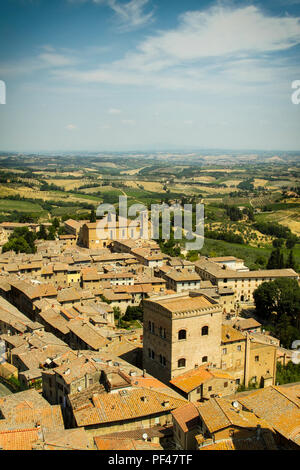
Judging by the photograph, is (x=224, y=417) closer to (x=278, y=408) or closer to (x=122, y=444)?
(x=122, y=444)

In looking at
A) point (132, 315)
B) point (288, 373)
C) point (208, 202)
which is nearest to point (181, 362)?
point (288, 373)

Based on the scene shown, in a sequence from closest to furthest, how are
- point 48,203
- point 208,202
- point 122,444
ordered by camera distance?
1. point 122,444
2. point 48,203
3. point 208,202

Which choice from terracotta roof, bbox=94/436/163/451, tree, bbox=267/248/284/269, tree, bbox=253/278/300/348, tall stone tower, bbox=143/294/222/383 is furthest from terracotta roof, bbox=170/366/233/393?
tree, bbox=267/248/284/269

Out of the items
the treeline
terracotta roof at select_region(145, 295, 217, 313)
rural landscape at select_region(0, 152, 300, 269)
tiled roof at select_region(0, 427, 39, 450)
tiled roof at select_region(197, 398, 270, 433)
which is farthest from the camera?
the treeline

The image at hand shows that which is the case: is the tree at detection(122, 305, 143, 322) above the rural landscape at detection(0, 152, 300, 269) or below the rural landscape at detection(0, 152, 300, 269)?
below

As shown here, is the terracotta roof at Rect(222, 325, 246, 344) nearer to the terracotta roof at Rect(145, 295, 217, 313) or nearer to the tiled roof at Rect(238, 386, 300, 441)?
the terracotta roof at Rect(145, 295, 217, 313)

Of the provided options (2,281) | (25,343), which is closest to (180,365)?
(25,343)

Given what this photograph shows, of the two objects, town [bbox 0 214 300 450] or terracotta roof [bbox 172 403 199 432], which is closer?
town [bbox 0 214 300 450]

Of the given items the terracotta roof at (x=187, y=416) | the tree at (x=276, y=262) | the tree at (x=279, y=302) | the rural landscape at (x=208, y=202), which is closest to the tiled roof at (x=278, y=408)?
the terracotta roof at (x=187, y=416)

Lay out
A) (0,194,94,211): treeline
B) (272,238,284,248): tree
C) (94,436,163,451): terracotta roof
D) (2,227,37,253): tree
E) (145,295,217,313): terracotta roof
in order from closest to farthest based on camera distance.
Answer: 1. (94,436,163,451): terracotta roof
2. (145,295,217,313): terracotta roof
3. (2,227,37,253): tree
4. (272,238,284,248): tree
5. (0,194,94,211): treeline
